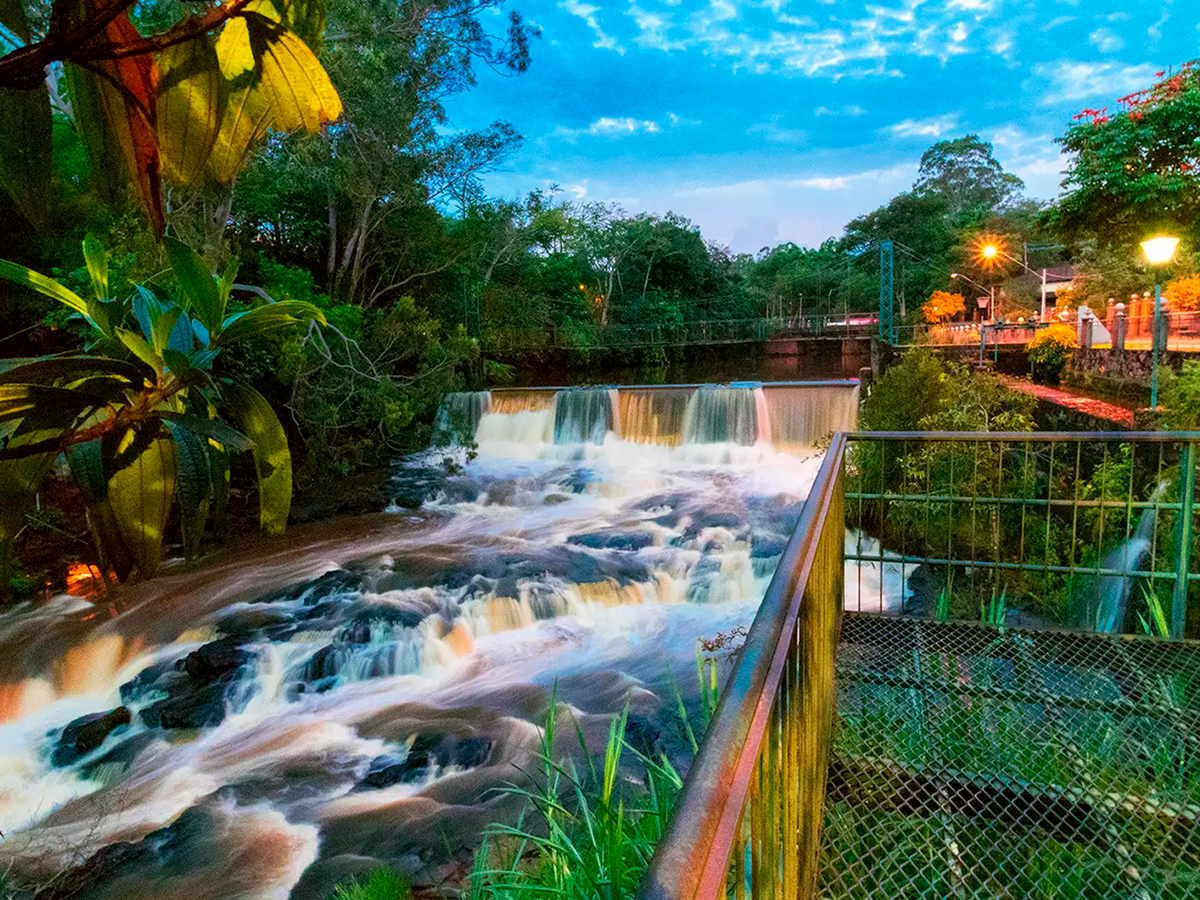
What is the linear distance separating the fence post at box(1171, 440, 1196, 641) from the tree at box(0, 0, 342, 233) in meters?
3.78

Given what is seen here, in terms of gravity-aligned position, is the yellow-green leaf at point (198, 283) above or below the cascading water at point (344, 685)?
above

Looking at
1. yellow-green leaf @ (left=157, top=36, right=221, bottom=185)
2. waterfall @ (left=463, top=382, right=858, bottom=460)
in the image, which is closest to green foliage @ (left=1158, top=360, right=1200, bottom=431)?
waterfall @ (left=463, top=382, right=858, bottom=460)

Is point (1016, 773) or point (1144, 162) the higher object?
point (1144, 162)

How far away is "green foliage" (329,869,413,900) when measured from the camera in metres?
4.07

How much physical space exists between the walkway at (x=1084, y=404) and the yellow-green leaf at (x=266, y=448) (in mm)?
11347

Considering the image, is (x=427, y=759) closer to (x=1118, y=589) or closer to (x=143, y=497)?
(x=1118, y=589)

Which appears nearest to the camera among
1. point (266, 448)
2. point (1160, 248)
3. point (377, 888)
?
point (266, 448)

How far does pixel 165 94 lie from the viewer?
801 mm

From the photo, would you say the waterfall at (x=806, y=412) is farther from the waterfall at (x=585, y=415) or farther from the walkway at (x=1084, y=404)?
the waterfall at (x=585, y=415)

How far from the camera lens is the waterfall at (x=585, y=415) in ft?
54.5

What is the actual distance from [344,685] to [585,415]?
10549 mm

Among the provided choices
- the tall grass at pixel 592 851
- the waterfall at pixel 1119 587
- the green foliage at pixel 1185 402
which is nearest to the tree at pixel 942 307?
the green foliage at pixel 1185 402

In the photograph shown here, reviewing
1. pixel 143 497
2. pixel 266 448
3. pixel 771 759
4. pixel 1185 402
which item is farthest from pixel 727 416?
pixel 143 497

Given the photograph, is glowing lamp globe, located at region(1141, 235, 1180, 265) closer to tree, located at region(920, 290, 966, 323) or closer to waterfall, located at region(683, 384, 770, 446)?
waterfall, located at region(683, 384, 770, 446)
